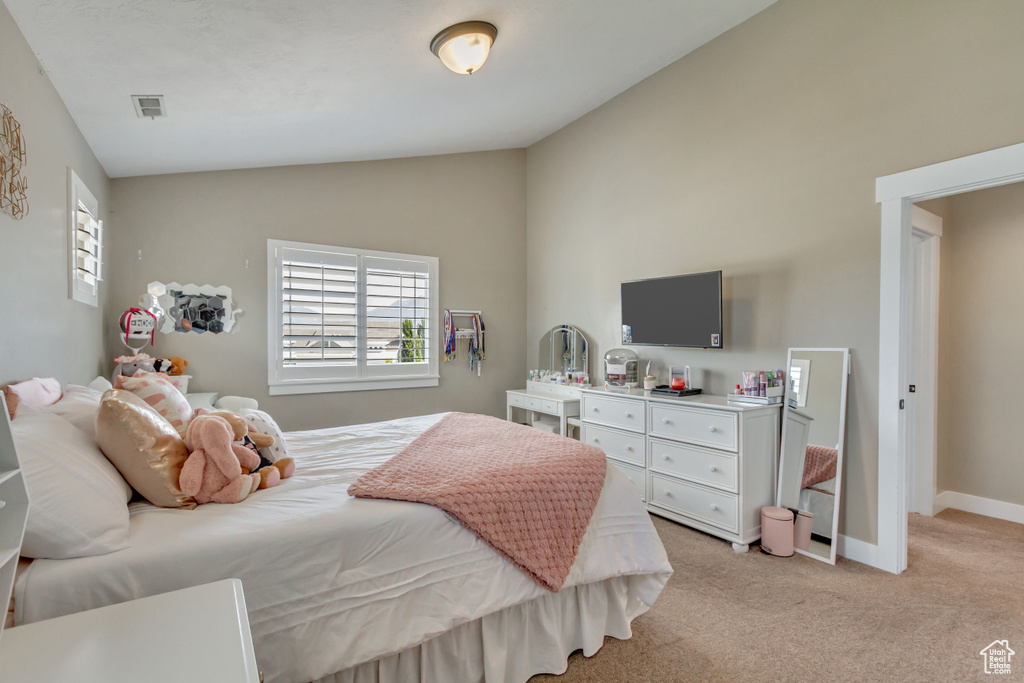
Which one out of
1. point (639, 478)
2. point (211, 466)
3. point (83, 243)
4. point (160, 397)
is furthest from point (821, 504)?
point (83, 243)

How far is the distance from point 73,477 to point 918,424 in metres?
4.55

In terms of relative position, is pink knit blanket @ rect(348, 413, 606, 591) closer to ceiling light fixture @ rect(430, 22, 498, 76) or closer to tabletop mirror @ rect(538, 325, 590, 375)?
ceiling light fixture @ rect(430, 22, 498, 76)

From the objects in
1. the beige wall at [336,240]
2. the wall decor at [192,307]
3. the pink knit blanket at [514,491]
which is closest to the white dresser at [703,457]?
the pink knit blanket at [514,491]

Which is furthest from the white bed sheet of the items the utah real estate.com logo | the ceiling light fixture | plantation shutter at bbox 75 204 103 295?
plantation shutter at bbox 75 204 103 295

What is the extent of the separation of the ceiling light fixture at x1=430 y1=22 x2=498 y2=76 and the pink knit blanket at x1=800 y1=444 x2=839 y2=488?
286 centimetres

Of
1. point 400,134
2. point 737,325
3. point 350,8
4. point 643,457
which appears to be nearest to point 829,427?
point 737,325

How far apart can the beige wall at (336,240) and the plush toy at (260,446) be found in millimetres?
2080

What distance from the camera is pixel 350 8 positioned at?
2049mm

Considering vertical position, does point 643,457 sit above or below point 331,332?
below

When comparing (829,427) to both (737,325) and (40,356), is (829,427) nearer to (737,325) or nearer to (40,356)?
(737,325)

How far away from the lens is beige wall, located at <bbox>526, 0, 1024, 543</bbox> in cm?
239

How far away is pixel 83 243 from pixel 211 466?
193cm

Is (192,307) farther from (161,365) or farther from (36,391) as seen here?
(36,391)

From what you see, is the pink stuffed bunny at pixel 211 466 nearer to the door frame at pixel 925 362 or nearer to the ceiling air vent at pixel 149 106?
the ceiling air vent at pixel 149 106
